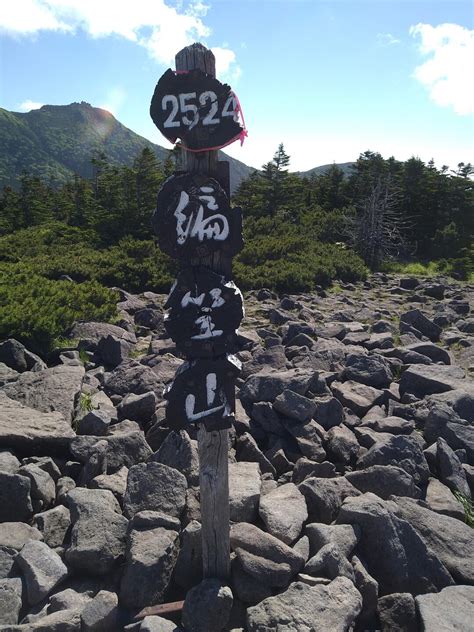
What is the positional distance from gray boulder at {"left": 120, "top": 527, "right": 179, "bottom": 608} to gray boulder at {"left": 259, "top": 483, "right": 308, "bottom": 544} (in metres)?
0.83

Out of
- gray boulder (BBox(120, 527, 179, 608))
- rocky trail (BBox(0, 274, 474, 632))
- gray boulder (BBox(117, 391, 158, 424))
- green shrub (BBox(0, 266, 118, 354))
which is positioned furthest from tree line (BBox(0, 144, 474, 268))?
gray boulder (BBox(120, 527, 179, 608))

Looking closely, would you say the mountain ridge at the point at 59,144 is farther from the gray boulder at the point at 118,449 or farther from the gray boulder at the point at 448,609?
the gray boulder at the point at 448,609

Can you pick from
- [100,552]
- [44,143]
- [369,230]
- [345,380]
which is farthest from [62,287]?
[44,143]

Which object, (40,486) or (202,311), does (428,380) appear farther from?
(40,486)

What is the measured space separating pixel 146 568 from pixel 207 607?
19.1 inches

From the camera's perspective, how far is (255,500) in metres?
4.05

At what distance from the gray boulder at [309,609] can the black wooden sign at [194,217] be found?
91.5 inches

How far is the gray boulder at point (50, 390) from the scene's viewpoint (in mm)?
5547

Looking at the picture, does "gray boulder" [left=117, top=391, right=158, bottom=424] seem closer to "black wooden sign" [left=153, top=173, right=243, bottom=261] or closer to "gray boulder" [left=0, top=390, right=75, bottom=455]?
"gray boulder" [left=0, top=390, right=75, bottom=455]

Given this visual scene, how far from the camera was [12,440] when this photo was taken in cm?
451

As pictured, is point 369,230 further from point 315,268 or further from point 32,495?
point 32,495

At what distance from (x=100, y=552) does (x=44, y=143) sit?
572ft

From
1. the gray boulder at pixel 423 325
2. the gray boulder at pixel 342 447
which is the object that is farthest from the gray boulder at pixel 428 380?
the gray boulder at pixel 423 325

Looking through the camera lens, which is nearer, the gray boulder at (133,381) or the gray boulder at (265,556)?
the gray boulder at (265,556)
